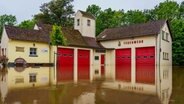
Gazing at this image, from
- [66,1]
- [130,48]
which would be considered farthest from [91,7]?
[130,48]

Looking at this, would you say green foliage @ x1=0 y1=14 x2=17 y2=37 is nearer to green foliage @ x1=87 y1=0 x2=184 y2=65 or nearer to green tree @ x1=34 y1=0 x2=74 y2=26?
green tree @ x1=34 y1=0 x2=74 y2=26

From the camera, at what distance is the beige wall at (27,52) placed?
29000 millimetres

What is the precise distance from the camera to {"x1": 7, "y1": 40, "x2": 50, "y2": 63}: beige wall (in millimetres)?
29000

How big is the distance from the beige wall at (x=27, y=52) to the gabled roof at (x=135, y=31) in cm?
1120

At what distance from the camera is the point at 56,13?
62250mm

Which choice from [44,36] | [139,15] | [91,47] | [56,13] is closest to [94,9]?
[56,13]

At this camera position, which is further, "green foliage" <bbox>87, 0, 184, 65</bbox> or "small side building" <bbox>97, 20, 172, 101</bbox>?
"green foliage" <bbox>87, 0, 184, 65</bbox>

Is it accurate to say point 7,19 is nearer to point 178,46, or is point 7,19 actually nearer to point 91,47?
point 91,47

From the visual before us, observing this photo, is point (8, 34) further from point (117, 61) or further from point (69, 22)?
point (69, 22)

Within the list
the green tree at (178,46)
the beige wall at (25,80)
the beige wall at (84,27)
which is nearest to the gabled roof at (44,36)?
the beige wall at (84,27)

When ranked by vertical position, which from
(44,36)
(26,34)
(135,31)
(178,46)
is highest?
(135,31)

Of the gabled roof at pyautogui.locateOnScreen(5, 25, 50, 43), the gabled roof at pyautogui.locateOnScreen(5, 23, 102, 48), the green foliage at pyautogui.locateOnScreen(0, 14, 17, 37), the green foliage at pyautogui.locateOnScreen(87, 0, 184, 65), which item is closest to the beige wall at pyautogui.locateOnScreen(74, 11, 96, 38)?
the gabled roof at pyautogui.locateOnScreen(5, 23, 102, 48)

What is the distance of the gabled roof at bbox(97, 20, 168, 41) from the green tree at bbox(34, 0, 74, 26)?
2263 centimetres

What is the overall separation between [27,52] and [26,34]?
6.93ft
